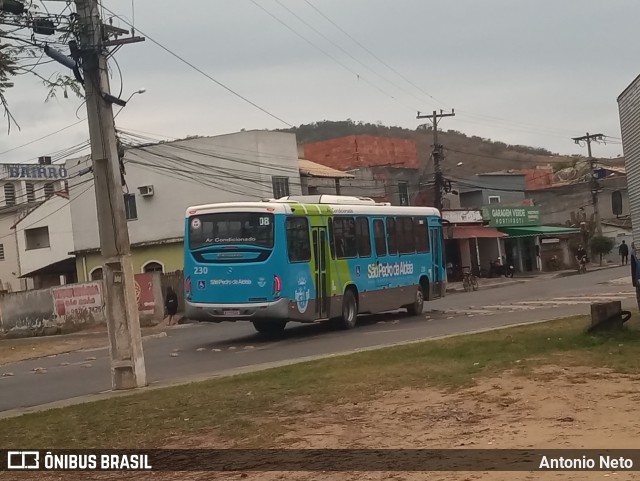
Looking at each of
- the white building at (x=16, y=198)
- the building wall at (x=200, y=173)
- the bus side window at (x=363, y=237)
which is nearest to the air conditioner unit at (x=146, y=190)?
the building wall at (x=200, y=173)

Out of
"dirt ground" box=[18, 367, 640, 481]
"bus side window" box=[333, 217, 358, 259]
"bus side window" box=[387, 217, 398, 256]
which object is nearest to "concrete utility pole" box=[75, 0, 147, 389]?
"dirt ground" box=[18, 367, 640, 481]

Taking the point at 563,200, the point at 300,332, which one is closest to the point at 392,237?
the point at 300,332

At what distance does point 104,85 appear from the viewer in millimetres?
13711

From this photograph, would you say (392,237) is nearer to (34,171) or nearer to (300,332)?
(300,332)

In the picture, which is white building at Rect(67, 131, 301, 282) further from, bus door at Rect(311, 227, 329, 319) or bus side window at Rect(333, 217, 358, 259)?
bus door at Rect(311, 227, 329, 319)

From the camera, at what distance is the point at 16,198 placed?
199ft

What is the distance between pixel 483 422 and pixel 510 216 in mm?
52489

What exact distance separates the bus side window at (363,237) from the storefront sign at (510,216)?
35106 millimetres

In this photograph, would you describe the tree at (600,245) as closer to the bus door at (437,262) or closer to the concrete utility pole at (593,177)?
the concrete utility pole at (593,177)

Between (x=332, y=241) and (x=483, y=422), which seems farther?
(x=332, y=241)

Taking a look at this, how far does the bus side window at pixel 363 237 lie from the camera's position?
2308cm

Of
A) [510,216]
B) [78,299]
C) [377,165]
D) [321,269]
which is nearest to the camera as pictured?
[321,269]

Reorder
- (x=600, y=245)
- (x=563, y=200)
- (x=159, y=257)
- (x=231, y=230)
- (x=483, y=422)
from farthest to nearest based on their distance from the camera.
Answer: (x=563, y=200) < (x=600, y=245) < (x=159, y=257) < (x=231, y=230) < (x=483, y=422)

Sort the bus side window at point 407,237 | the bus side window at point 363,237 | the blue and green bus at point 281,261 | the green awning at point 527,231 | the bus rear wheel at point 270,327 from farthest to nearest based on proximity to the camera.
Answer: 1. the green awning at point 527,231
2. the bus side window at point 407,237
3. the bus side window at point 363,237
4. the bus rear wheel at point 270,327
5. the blue and green bus at point 281,261
